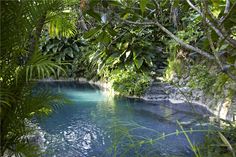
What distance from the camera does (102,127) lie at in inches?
228

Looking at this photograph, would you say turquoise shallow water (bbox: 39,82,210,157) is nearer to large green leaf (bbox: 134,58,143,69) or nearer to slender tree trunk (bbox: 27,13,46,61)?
large green leaf (bbox: 134,58,143,69)

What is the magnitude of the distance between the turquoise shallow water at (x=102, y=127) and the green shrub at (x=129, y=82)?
0.43 m

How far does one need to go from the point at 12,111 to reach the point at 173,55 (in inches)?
289

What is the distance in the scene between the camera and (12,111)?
1629 mm

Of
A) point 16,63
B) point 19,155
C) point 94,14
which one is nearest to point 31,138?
point 19,155

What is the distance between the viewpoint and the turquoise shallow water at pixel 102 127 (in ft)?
14.1

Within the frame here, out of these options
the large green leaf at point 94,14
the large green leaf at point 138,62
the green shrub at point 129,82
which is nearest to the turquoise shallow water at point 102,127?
the green shrub at point 129,82

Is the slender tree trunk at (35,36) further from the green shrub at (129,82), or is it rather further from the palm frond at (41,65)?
the green shrub at (129,82)

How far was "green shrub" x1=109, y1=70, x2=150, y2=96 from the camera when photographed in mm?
Result: 9141

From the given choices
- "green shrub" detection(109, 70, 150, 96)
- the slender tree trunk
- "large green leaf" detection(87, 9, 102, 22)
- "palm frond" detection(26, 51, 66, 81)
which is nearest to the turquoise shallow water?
"green shrub" detection(109, 70, 150, 96)

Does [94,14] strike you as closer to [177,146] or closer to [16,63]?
[16,63]

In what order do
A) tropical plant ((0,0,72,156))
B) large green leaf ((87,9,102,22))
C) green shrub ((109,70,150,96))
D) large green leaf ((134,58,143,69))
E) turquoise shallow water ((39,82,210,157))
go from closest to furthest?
large green leaf ((87,9,102,22)) < tropical plant ((0,0,72,156)) < turquoise shallow water ((39,82,210,157)) < green shrub ((109,70,150,96)) < large green leaf ((134,58,143,69))

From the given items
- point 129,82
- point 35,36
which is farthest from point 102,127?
point 35,36

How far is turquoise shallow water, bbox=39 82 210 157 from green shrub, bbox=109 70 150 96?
1.40 feet
